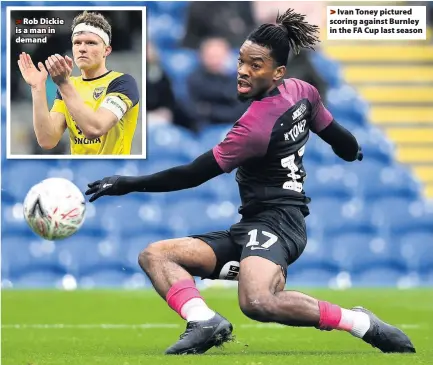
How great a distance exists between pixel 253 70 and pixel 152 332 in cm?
246

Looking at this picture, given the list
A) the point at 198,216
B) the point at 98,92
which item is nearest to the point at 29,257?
the point at 198,216

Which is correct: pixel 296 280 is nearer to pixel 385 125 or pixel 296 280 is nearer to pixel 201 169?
pixel 385 125

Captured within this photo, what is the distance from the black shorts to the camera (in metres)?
6.11

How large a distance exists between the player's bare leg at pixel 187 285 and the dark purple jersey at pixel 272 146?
43 cm

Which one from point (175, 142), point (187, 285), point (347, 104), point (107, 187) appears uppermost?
point (347, 104)

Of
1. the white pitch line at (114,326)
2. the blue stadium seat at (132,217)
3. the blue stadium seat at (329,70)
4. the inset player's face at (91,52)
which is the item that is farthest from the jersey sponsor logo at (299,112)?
the blue stadium seat at (329,70)

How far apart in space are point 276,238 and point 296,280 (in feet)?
21.3

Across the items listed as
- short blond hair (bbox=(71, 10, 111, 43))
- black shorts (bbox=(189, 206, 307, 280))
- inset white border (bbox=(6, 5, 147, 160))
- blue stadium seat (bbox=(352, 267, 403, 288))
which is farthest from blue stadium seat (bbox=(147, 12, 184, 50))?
black shorts (bbox=(189, 206, 307, 280))

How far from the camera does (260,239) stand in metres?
6.11

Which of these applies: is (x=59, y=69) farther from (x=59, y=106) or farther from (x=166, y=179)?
(x=166, y=179)

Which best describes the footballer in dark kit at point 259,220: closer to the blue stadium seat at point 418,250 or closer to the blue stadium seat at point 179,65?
the blue stadium seat at point 179,65

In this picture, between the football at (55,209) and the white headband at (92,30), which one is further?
the white headband at (92,30)

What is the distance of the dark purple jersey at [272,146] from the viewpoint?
6078 mm

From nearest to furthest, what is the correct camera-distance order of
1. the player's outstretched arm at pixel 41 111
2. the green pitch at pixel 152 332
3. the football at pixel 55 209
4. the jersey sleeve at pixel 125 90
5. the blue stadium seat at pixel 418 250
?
the green pitch at pixel 152 332 < the football at pixel 55 209 < the player's outstretched arm at pixel 41 111 < the jersey sleeve at pixel 125 90 < the blue stadium seat at pixel 418 250
